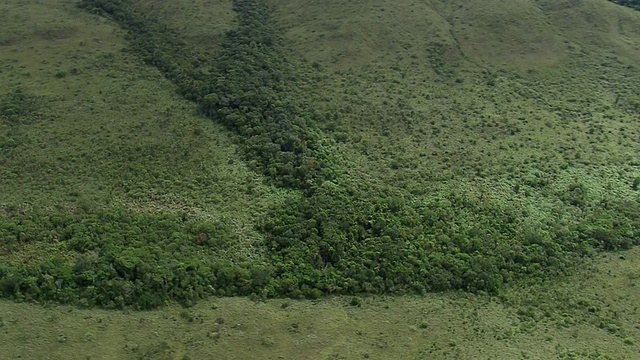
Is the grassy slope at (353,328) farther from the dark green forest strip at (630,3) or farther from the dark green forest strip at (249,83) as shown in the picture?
the dark green forest strip at (630,3)

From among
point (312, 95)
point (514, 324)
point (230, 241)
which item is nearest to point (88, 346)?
point (230, 241)

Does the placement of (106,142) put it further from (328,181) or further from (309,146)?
(328,181)

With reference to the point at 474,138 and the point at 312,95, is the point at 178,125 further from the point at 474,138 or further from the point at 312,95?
the point at 474,138

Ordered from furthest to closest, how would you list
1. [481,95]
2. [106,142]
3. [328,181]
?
[481,95]
[106,142]
[328,181]

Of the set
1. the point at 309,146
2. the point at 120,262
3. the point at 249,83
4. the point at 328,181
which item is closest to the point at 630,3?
the point at 249,83

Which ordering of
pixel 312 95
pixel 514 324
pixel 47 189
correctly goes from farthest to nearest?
pixel 312 95 → pixel 47 189 → pixel 514 324

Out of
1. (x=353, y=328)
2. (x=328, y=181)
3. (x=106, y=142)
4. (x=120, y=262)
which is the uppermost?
(x=328, y=181)

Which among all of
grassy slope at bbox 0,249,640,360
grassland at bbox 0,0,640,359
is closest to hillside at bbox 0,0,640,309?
grassland at bbox 0,0,640,359

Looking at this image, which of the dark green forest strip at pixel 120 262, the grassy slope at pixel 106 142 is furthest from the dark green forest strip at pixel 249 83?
the dark green forest strip at pixel 120 262
